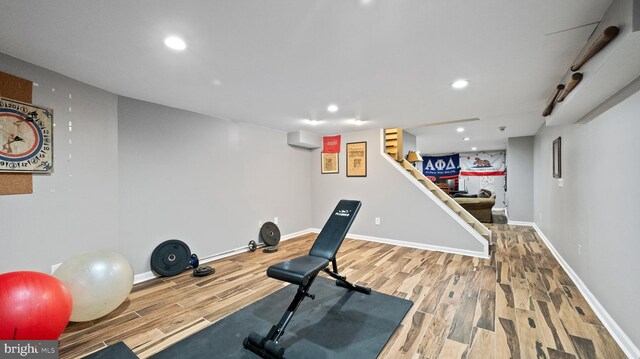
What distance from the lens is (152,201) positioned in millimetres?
3150

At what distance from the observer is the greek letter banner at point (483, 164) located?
9.58 meters

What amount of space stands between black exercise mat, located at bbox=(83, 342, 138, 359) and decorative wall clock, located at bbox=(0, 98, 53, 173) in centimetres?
159

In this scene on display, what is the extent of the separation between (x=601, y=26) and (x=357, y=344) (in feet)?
8.65

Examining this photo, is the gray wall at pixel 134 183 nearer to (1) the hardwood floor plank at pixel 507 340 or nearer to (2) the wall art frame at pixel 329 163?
(2) the wall art frame at pixel 329 163

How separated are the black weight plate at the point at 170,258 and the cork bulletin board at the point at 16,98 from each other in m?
1.40

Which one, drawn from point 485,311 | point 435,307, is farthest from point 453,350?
point 485,311

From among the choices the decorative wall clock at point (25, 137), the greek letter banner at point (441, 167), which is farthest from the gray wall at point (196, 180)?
the greek letter banner at point (441, 167)

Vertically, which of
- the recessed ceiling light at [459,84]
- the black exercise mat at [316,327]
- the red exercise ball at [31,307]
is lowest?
the black exercise mat at [316,327]

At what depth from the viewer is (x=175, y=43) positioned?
5.87ft

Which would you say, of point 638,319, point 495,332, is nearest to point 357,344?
point 495,332

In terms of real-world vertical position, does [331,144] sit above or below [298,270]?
above

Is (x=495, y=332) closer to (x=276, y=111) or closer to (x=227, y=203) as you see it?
(x=276, y=111)

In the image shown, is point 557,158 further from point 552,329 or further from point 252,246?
point 252,246

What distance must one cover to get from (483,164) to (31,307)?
1189 centimetres
